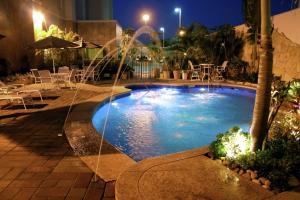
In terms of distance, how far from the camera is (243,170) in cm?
296

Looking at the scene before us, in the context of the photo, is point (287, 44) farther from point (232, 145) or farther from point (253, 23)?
point (232, 145)

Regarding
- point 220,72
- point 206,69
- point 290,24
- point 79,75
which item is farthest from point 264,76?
point 206,69

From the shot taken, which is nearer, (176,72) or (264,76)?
(264,76)

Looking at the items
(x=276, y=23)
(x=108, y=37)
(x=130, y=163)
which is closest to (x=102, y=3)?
(x=108, y=37)

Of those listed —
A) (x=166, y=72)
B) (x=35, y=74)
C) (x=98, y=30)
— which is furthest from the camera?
(x=98, y=30)

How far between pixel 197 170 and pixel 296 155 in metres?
1.15

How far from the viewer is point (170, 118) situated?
290 inches

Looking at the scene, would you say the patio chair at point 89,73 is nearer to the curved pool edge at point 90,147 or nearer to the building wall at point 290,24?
the curved pool edge at point 90,147

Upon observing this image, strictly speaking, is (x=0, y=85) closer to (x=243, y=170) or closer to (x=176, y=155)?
(x=176, y=155)

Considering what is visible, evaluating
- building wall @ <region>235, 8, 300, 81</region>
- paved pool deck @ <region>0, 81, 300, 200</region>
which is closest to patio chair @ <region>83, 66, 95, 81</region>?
building wall @ <region>235, 8, 300, 81</region>

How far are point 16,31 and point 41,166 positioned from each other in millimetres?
11370

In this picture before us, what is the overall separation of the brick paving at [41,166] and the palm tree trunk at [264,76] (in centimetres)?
181

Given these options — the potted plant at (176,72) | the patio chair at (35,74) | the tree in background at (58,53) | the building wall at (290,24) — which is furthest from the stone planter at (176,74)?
the patio chair at (35,74)

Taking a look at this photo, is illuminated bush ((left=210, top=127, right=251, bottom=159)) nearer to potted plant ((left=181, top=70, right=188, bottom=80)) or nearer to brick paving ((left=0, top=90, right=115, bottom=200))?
brick paving ((left=0, top=90, right=115, bottom=200))
